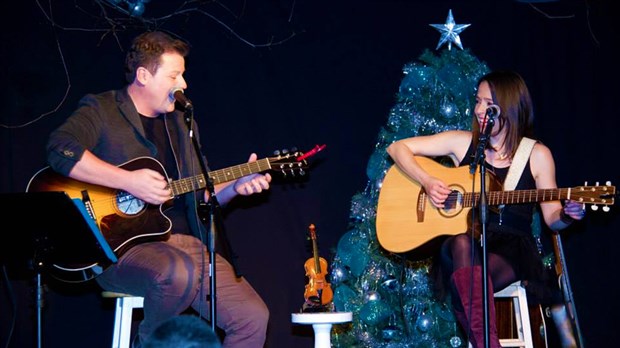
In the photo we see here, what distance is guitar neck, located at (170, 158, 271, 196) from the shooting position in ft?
12.8

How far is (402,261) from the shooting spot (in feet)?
16.5

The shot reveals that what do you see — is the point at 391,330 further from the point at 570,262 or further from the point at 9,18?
the point at 9,18


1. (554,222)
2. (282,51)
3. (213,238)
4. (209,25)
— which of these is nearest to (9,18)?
(209,25)

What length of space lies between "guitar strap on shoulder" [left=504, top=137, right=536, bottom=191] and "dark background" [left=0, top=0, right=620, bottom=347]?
4.81 feet

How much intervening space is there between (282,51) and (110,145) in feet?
5.91

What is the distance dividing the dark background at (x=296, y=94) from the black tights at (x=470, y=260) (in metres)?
1.40

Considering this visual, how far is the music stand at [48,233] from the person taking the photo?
3.11 m

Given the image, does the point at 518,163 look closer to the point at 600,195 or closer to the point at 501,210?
the point at 501,210

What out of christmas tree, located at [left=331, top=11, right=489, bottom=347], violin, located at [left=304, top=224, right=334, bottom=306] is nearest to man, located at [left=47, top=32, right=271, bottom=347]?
violin, located at [left=304, top=224, right=334, bottom=306]

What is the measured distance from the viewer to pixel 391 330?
4941 mm

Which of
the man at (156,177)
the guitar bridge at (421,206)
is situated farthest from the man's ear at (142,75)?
the guitar bridge at (421,206)

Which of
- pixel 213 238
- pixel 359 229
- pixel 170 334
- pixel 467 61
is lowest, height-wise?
pixel 170 334

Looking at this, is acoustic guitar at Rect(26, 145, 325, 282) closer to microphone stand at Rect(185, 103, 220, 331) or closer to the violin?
microphone stand at Rect(185, 103, 220, 331)

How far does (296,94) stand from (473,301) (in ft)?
7.21
